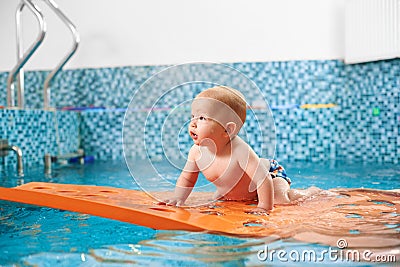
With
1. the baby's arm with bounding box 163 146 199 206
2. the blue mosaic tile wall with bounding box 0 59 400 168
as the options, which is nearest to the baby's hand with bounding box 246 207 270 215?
the baby's arm with bounding box 163 146 199 206

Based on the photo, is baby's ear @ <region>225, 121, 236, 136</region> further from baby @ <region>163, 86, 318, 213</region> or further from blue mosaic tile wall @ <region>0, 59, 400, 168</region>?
blue mosaic tile wall @ <region>0, 59, 400, 168</region>

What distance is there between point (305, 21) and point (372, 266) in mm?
4510

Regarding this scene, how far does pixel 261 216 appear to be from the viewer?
190 cm

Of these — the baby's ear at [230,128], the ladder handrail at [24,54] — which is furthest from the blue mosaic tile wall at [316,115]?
the baby's ear at [230,128]

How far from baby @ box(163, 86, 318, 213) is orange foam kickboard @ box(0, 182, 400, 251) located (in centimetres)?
7

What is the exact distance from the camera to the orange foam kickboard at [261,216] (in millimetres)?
1650

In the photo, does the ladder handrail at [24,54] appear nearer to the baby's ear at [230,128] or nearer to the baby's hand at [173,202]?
the baby's hand at [173,202]

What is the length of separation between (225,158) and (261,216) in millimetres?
314

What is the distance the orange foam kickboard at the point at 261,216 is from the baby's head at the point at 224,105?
0.34 meters

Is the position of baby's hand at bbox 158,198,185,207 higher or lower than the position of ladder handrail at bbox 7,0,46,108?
lower

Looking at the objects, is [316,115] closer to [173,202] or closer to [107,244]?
[173,202]

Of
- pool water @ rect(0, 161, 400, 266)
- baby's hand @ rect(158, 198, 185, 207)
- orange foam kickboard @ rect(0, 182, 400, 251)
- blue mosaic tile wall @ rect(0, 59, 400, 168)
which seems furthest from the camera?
blue mosaic tile wall @ rect(0, 59, 400, 168)

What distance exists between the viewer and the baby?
6.57 ft

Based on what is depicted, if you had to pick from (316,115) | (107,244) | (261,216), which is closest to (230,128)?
(261,216)
